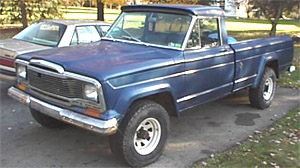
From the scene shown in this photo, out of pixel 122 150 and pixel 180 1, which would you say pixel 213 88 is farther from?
pixel 180 1

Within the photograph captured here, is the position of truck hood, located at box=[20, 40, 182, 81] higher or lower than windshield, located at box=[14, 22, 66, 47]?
lower

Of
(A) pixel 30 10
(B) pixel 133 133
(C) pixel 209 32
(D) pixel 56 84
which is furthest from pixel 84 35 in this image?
(A) pixel 30 10

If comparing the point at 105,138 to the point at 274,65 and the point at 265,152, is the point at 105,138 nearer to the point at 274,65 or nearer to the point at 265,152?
the point at 265,152

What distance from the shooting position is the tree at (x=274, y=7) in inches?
574

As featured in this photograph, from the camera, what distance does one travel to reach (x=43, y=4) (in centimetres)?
1808

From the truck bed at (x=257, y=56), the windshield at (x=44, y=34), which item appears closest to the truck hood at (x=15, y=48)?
the windshield at (x=44, y=34)

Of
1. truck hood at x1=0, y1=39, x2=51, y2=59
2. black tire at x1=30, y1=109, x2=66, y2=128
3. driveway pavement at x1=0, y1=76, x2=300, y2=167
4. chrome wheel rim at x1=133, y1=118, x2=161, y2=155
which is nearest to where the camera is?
chrome wheel rim at x1=133, y1=118, x2=161, y2=155

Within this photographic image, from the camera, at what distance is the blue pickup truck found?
3.44m

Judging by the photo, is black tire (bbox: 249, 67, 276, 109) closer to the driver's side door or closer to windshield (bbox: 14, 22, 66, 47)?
the driver's side door

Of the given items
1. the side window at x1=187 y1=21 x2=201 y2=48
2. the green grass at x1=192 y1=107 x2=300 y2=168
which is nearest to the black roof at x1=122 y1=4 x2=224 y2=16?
the side window at x1=187 y1=21 x2=201 y2=48

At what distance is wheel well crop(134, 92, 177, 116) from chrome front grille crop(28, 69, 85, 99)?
Answer: 0.93m

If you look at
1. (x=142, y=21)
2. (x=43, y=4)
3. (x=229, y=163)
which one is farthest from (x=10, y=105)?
(x=43, y=4)

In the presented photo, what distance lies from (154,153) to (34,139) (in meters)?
1.81

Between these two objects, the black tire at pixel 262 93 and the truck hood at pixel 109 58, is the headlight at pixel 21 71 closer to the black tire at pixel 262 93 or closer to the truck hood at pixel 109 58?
the truck hood at pixel 109 58
